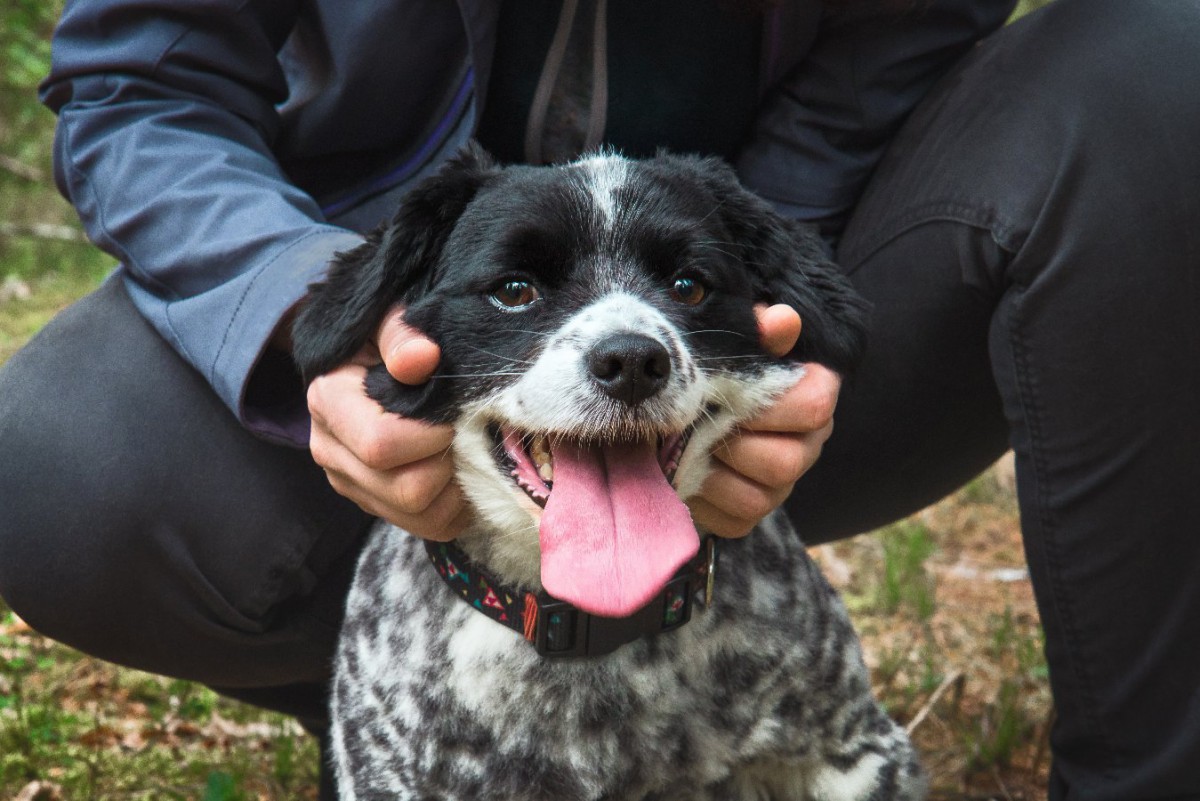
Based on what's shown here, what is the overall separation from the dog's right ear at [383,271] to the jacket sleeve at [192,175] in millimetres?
136

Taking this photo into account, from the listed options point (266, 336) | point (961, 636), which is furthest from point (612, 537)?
point (961, 636)

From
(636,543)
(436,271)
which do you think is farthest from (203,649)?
(636,543)

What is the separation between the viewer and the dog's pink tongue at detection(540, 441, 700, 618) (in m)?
1.62

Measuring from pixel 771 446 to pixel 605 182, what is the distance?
1.50 ft

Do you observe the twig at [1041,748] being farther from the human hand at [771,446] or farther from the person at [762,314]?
the human hand at [771,446]

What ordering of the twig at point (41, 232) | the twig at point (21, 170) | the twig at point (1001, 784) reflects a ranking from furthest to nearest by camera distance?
the twig at point (21, 170) < the twig at point (41, 232) < the twig at point (1001, 784)

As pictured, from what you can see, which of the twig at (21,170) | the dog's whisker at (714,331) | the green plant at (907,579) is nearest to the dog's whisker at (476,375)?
the dog's whisker at (714,331)

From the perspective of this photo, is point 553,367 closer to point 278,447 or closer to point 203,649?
point 278,447

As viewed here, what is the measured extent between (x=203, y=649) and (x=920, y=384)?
1406 mm

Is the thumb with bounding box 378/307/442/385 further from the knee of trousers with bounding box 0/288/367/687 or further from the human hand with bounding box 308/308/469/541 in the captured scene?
the knee of trousers with bounding box 0/288/367/687

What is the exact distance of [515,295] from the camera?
1.81m

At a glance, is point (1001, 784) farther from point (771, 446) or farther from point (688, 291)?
point (688, 291)

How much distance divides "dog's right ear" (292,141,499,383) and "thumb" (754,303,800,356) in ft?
1.51

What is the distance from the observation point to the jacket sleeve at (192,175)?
2.00 meters
